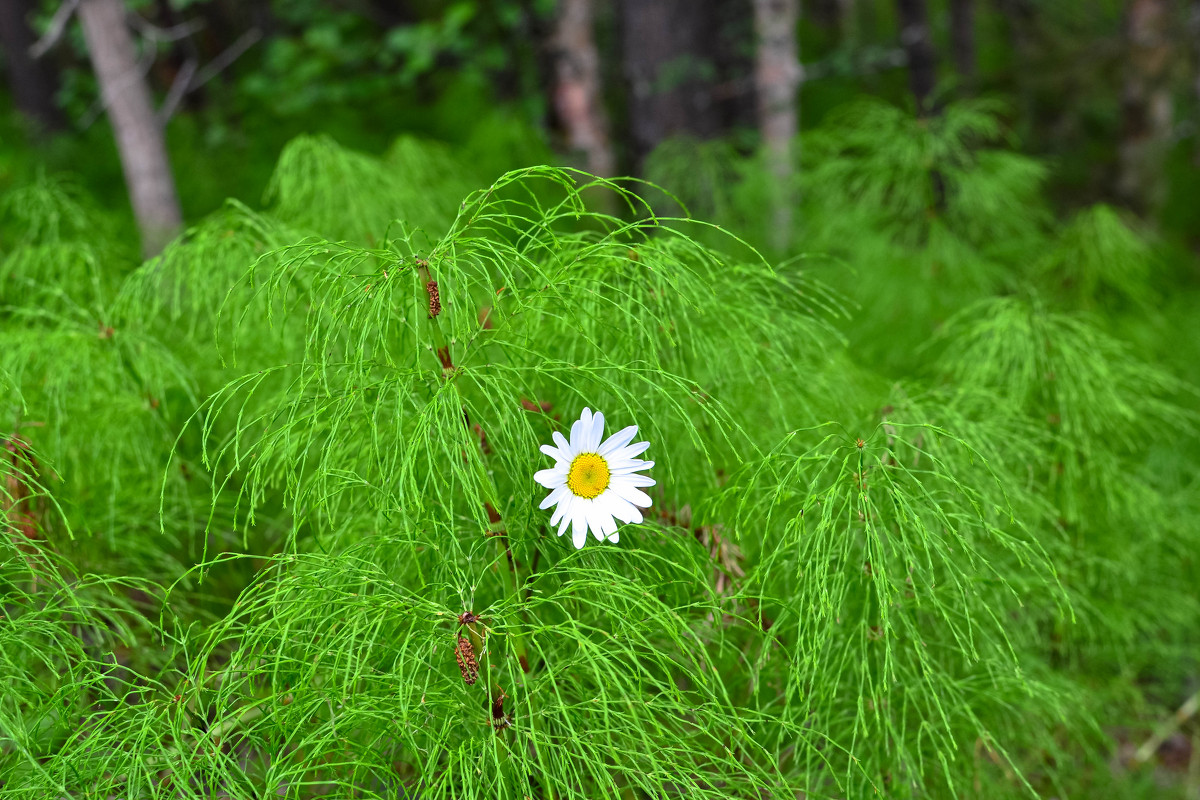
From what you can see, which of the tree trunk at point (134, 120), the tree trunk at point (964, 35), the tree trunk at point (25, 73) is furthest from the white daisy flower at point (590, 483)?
the tree trunk at point (25, 73)

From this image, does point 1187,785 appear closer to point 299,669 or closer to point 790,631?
point 790,631

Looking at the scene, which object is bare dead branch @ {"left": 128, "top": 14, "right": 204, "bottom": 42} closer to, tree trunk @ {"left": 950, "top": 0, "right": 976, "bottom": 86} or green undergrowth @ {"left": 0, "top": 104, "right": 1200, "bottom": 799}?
green undergrowth @ {"left": 0, "top": 104, "right": 1200, "bottom": 799}

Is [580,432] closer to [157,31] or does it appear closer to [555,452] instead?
[555,452]

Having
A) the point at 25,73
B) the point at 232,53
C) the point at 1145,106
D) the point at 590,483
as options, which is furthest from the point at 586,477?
the point at 25,73

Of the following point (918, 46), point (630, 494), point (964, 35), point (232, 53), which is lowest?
point (630, 494)

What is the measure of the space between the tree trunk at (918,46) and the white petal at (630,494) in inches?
122

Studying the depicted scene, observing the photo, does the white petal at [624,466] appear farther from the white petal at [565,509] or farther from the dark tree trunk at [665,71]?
the dark tree trunk at [665,71]

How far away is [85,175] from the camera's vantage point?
559 centimetres

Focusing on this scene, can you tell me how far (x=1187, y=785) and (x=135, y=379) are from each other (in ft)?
11.0

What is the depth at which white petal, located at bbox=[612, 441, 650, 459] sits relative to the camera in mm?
1200

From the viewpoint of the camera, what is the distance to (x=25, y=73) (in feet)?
21.4

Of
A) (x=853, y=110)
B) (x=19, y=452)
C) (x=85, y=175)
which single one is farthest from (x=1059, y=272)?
(x=85, y=175)

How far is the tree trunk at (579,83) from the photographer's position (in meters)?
4.27

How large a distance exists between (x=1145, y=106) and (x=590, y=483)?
5480 millimetres
